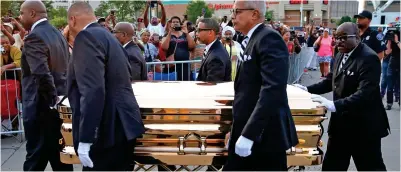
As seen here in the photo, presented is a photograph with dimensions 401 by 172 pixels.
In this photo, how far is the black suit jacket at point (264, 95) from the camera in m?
2.46

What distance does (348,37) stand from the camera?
11.3 feet

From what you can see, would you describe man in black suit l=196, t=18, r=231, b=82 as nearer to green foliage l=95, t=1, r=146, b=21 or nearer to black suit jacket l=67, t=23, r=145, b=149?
black suit jacket l=67, t=23, r=145, b=149

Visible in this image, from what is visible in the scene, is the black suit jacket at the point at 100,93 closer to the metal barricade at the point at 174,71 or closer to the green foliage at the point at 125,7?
the metal barricade at the point at 174,71

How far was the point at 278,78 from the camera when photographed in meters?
2.47

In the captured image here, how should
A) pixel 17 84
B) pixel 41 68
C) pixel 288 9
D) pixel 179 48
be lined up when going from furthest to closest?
pixel 288 9 < pixel 179 48 < pixel 17 84 < pixel 41 68

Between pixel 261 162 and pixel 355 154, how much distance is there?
1192mm

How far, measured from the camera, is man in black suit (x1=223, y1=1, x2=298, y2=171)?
2.47m

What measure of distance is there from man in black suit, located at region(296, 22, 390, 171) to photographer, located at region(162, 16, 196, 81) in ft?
12.5

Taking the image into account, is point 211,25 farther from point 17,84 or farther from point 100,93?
point 17,84

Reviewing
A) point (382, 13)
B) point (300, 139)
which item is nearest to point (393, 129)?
point (300, 139)

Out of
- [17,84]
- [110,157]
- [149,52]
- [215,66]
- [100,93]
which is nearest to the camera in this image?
[100,93]

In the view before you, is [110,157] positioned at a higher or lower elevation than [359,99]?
lower

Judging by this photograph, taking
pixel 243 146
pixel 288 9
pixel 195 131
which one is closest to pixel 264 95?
Result: pixel 243 146

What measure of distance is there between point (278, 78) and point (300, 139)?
0.78 m
